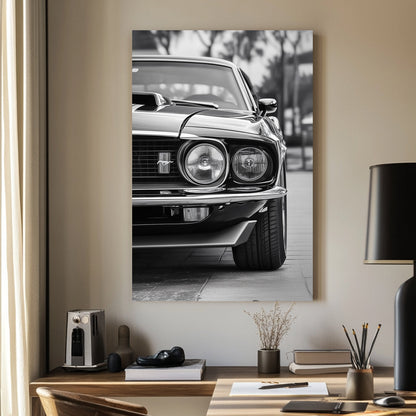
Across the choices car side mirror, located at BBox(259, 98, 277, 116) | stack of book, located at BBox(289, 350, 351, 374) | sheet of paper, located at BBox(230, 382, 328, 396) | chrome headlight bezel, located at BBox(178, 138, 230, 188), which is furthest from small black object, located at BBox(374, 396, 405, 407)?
car side mirror, located at BBox(259, 98, 277, 116)

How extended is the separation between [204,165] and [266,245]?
17.5 inches

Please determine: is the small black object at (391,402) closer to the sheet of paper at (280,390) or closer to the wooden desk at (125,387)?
the sheet of paper at (280,390)

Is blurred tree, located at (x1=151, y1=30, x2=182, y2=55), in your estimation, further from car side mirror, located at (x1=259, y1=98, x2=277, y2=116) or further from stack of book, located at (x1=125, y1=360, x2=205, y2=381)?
stack of book, located at (x1=125, y1=360, x2=205, y2=381)

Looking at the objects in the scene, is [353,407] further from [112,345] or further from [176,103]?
[176,103]

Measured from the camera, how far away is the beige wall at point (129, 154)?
3.10m

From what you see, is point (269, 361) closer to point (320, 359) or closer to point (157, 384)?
point (320, 359)

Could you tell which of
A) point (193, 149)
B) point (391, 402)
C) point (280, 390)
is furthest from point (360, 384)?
point (193, 149)

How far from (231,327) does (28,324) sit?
874mm

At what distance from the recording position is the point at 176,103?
3.13m

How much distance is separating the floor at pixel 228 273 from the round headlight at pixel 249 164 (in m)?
0.13

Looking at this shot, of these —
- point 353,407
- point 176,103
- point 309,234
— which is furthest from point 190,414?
point 176,103

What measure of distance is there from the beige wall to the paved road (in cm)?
5

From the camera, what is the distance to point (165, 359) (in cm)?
280

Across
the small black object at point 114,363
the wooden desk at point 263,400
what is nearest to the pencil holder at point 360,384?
the wooden desk at point 263,400
